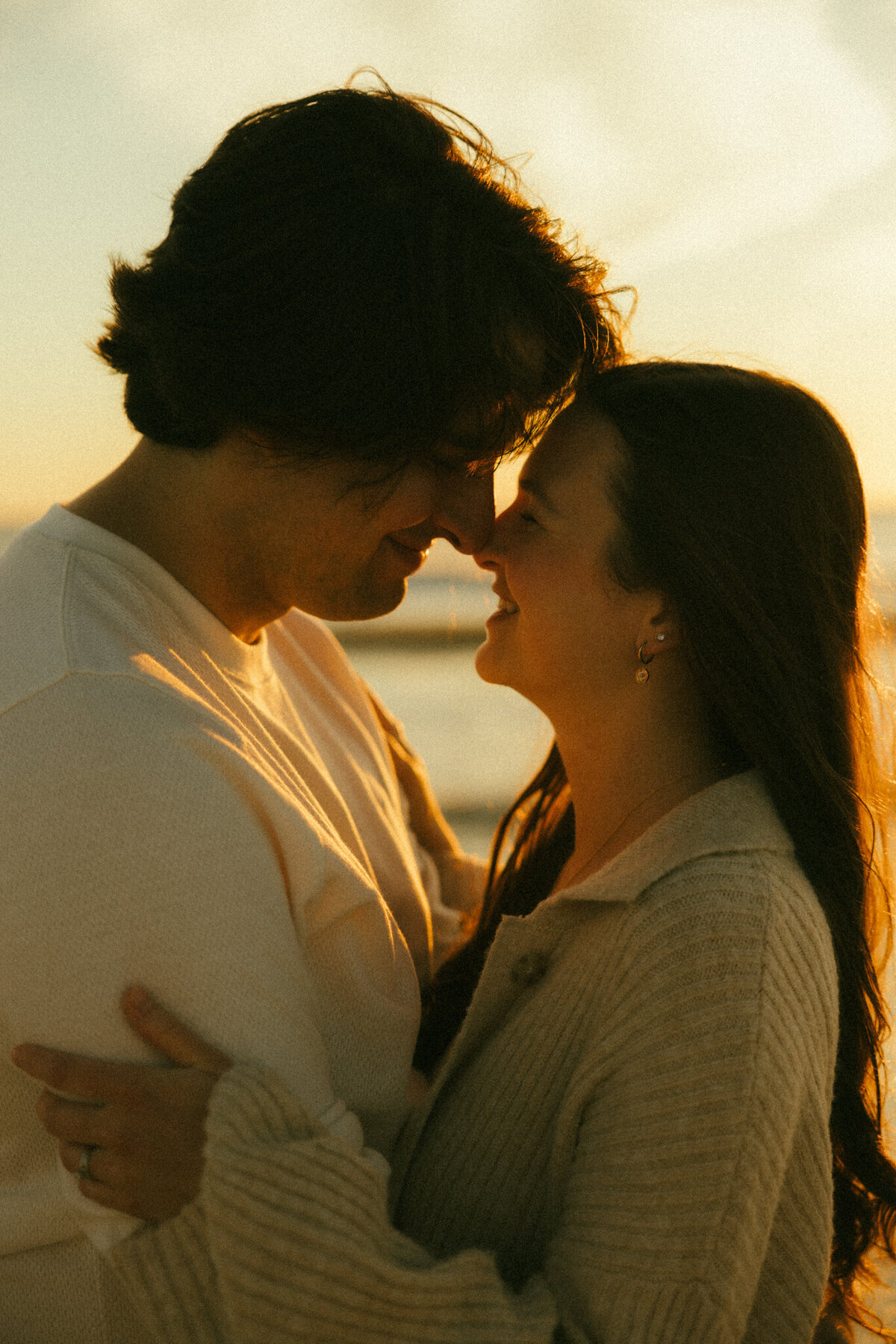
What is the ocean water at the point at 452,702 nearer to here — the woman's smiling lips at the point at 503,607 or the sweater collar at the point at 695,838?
the woman's smiling lips at the point at 503,607

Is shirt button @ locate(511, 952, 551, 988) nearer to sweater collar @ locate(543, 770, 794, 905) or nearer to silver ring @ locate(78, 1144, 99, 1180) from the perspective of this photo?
sweater collar @ locate(543, 770, 794, 905)

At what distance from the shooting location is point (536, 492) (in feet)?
5.71

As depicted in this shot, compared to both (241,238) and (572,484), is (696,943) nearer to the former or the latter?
(572,484)

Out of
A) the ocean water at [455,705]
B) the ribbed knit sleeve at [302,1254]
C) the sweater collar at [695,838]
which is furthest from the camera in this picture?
the ocean water at [455,705]

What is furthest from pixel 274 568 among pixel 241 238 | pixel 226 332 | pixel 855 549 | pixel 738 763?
pixel 855 549

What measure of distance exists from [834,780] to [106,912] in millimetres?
984

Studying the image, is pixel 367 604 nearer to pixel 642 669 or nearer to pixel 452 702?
pixel 642 669

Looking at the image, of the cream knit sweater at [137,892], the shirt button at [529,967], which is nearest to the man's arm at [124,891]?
the cream knit sweater at [137,892]

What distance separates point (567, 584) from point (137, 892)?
80cm

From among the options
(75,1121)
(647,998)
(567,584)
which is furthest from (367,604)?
(75,1121)

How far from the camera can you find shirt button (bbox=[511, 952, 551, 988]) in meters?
1.52

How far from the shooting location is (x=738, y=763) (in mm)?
1653

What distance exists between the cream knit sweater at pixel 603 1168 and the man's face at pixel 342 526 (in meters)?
0.58

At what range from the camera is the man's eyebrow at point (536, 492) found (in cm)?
171
